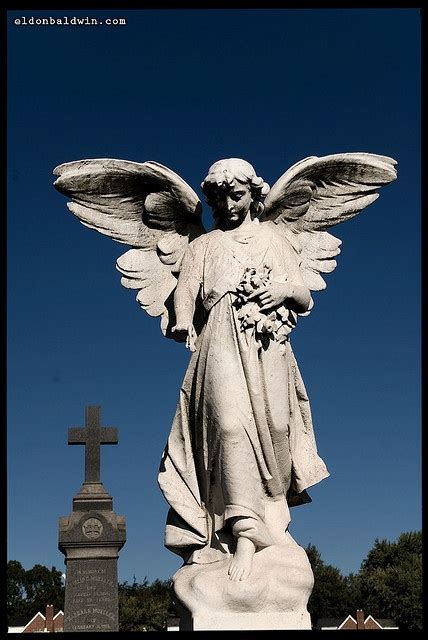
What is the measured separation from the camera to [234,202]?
814cm

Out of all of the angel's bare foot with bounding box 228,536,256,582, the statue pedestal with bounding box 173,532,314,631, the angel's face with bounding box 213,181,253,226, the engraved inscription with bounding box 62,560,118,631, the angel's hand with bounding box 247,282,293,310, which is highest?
the angel's face with bounding box 213,181,253,226

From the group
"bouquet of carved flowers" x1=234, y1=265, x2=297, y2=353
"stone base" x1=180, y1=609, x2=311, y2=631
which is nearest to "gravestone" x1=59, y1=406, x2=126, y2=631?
"bouquet of carved flowers" x1=234, y1=265, x2=297, y2=353

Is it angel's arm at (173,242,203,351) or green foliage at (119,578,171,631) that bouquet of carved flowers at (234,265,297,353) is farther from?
green foliage at (119,578,171,631)

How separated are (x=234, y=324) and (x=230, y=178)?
1.11 meters

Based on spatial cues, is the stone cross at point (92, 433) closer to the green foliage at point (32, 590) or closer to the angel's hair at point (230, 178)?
the angel's hair at point (230, 178)

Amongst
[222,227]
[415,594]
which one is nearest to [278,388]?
[222,227]

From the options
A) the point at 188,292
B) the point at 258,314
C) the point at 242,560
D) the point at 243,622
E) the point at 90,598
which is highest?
the point at 188,292

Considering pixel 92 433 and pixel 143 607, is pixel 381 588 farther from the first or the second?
pixel 92 433

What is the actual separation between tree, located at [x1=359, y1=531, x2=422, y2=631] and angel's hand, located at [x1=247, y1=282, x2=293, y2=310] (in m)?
35.7

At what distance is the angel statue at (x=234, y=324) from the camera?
7.46 metres

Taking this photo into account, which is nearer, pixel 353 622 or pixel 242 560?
pixel 242 560

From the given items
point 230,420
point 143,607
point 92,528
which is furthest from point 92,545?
point 143,607

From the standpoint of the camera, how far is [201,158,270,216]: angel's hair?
26.3 feet
